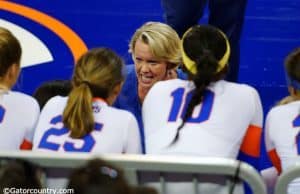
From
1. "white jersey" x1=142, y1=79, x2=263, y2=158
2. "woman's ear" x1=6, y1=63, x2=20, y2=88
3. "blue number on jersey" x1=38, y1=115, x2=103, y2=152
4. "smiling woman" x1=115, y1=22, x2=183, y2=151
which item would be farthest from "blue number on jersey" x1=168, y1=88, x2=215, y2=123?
"smiling woman" x1=115, y1=22, x2=183, y2=151

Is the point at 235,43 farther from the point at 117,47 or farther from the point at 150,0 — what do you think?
the point at 150,0

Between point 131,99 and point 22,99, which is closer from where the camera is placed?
point 22,99

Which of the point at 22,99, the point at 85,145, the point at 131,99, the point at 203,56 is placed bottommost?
the point at 131,99

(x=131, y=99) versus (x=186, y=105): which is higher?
(x=186, y=105)

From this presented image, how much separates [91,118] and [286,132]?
2.19 ft

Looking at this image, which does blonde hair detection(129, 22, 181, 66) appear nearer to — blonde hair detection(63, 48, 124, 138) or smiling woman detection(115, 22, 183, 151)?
smiling woman detection(115, 22, 183, 151)

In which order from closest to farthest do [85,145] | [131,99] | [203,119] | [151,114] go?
[85,145], [203,119], [151,114], [131,99]

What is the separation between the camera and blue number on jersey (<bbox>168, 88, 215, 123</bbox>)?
8.81 feet

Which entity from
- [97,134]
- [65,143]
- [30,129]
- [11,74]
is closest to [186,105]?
[97,134]

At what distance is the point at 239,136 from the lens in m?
2.73

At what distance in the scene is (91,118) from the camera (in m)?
2.60

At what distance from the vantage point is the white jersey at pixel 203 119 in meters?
2.65

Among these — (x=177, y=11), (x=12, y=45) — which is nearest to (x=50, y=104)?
(x=12, y=45)

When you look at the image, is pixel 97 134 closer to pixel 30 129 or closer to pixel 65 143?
pixel 65 143
